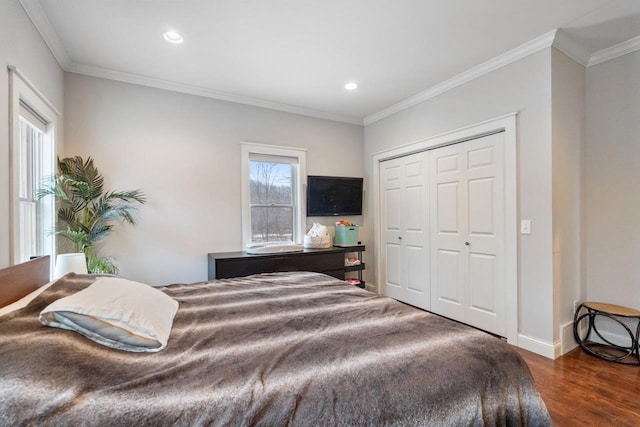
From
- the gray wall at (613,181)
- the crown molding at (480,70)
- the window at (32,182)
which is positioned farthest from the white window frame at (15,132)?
the gray wall at (613,181)

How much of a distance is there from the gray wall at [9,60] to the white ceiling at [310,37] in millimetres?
159

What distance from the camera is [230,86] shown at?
11.1 ft

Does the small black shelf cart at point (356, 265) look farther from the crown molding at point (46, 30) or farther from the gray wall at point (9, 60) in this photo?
the crown molding at point (46, 30)

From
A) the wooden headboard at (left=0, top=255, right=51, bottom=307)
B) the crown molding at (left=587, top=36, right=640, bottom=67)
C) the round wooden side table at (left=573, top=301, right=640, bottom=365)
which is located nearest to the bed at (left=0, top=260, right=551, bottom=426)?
the wooden headboard at (left=0, top=255, right=51, bottom=307)

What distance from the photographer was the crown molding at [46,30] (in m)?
2.01

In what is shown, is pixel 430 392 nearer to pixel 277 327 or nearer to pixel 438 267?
pixel 277 327

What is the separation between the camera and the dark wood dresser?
314 cm

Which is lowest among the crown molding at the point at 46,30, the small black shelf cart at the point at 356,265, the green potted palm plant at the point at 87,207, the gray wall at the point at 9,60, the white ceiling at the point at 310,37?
the small black shelf cart at the point at 356,265

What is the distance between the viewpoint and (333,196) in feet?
14.1

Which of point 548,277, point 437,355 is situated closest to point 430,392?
point 437,355

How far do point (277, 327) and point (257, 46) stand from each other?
2.39 metres

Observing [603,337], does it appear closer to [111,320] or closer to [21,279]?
[111,320]

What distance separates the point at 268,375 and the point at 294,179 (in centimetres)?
336

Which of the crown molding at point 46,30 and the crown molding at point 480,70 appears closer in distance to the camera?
the crown molding at point 46,30
